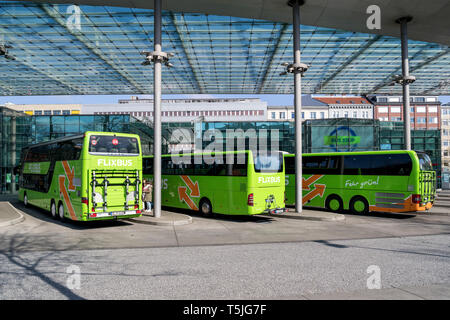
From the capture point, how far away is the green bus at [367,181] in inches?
590

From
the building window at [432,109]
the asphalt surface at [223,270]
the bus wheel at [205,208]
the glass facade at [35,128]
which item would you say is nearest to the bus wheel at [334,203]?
the bus wheel at [205,208]

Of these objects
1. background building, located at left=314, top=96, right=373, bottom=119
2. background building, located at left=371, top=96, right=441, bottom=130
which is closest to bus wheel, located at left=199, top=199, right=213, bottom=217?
background building, located at left=314, top=96, right=373, bottom=119

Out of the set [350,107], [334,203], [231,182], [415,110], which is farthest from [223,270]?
[415,110]

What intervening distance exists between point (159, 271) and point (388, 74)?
99.5ft

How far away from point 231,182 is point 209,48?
42.4 ft

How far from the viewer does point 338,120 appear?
32.9m

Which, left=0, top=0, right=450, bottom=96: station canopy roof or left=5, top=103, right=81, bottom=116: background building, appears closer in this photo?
left=0, top=0, right=450, bottom=96: station canopy roof

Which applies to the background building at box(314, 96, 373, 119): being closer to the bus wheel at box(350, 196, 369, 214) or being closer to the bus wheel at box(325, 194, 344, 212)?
the bus wheel at box(325, 194, 344, 212)

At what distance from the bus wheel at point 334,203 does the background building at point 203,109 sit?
256ft

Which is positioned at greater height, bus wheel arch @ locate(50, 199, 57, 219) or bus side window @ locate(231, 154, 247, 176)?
bus side window @ locate(231, 154, 247, 176)

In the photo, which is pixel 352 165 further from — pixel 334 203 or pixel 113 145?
pixel 113 145

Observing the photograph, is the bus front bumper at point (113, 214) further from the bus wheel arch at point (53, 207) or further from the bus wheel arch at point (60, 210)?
the bus wheel arch at point (53, 207)

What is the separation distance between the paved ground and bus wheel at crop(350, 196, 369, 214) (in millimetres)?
2979

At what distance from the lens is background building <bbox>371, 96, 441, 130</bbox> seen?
9044cm
